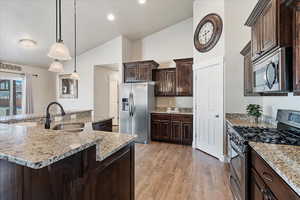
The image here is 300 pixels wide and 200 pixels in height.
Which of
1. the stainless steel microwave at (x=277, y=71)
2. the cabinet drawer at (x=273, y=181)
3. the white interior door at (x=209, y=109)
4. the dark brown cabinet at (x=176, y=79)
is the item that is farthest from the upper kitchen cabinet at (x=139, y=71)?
the cabinet drawer at (x=273, y=181)

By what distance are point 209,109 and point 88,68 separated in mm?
4564

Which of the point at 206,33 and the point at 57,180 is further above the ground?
the point at 206,33

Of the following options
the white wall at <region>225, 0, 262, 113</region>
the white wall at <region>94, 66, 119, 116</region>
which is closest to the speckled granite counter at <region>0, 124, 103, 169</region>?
the white wall at <region>225, 0, 262, 113</region>

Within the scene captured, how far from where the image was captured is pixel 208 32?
145 inches

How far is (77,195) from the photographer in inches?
34.6

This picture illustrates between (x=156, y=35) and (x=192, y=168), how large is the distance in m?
4.43

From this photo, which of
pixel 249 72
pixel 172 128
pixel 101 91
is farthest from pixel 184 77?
pixel 101 91

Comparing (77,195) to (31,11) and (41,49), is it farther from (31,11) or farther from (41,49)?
(41,49)

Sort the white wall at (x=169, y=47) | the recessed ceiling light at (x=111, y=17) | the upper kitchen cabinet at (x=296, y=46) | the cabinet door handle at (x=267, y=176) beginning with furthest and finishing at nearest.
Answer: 1. the white wall at (x=169, y=47)
2. the recessed ceiling light at (x=111, y=17)
3. the upper kitchen cabinet at (x=296, y=46)
4. the cabinet door handle at (x=267, y=176)

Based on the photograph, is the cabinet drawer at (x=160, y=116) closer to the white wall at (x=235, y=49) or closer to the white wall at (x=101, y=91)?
the white wall at (x=235, y=49)

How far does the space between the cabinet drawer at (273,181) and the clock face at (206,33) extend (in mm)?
3073

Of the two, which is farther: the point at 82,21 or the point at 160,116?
the point at 160,116

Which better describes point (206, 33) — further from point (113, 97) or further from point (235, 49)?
point (113, 97)

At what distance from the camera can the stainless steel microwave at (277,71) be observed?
1369mm
